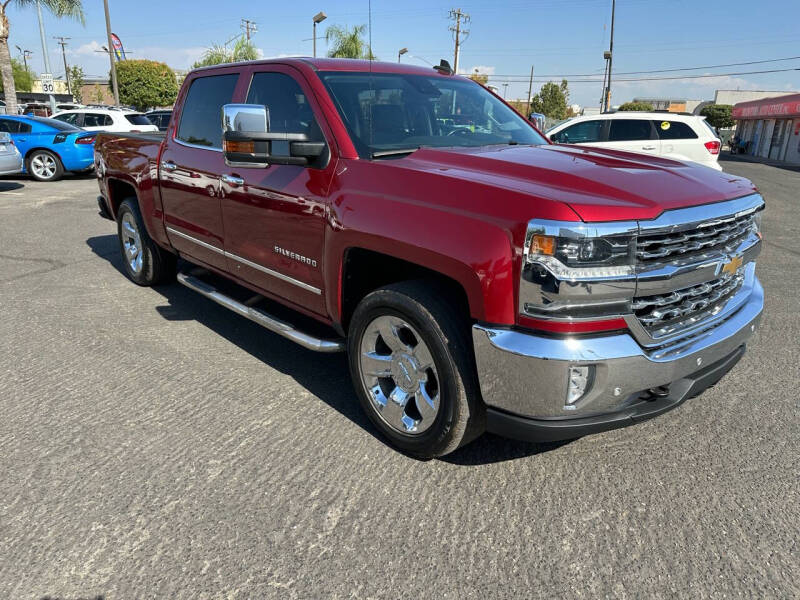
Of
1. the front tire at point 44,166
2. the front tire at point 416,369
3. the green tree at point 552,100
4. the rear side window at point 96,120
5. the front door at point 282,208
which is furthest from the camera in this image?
the green tree at point 552,100

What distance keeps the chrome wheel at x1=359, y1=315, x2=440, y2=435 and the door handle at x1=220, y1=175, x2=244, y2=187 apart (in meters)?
1.40

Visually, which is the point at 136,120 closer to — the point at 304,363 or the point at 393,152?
the point at 304,363

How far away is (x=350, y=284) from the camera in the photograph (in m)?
3.23

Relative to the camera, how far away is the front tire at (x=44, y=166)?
14.6 metres

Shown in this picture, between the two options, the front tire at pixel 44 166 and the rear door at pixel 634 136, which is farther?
the front tire at pixel 44 166

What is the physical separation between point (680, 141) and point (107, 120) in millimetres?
14881

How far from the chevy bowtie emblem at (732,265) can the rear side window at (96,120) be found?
699 inches

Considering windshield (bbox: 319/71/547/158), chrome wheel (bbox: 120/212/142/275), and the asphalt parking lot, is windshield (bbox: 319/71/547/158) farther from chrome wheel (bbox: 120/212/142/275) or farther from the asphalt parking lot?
chrome wheel (bbox: 120/212/142/275)

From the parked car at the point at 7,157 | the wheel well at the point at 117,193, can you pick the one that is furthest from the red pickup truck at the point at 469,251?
the parked car at the point at 7,157

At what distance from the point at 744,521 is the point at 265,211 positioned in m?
2.86

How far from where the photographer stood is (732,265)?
2.80 m

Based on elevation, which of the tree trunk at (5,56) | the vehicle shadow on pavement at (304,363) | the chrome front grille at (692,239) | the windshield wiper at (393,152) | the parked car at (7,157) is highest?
the tree trunk at (5,56)

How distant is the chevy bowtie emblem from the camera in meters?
2.74

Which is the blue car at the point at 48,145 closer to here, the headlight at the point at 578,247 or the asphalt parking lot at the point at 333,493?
the asphalt parking lot at the point at 333,493
